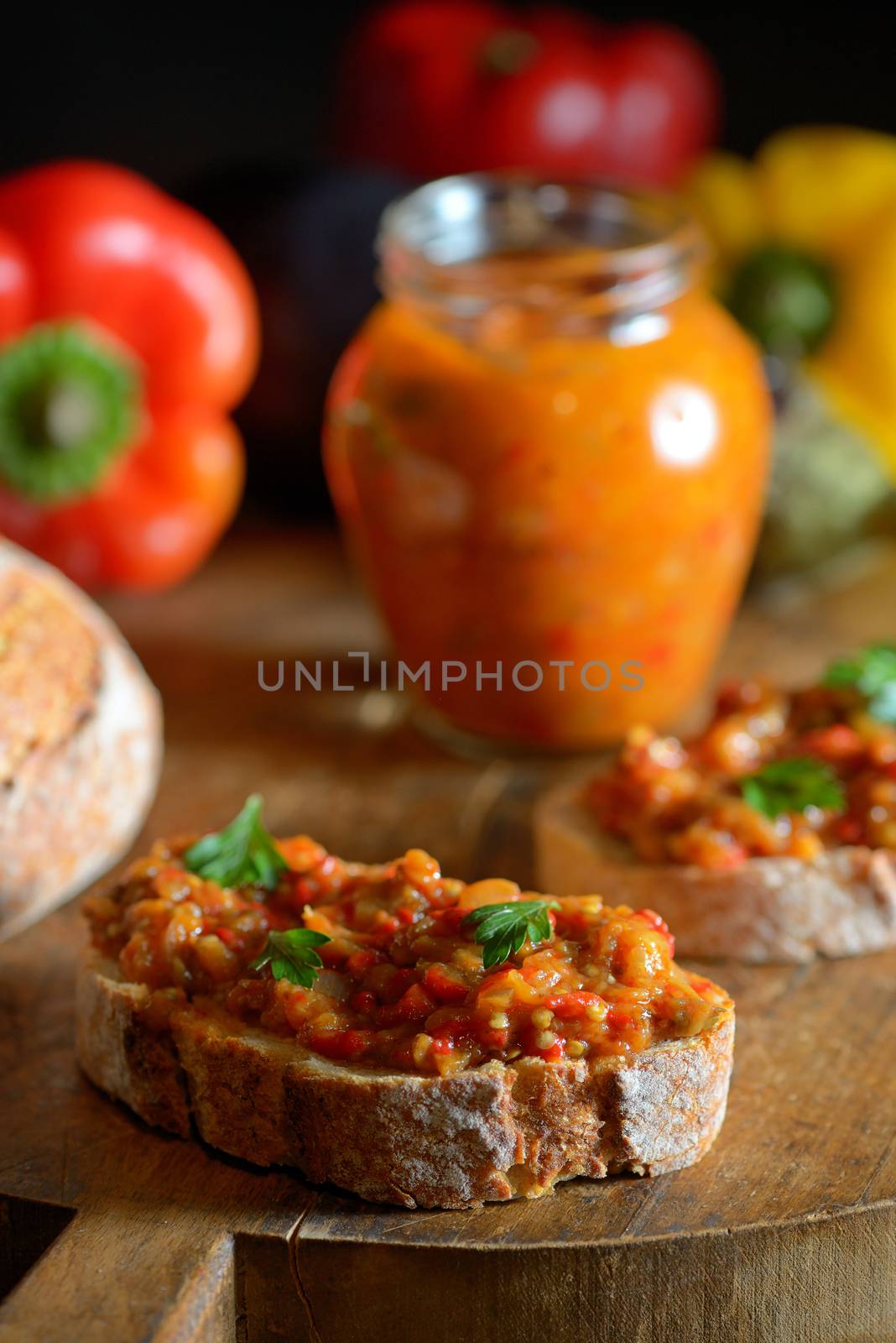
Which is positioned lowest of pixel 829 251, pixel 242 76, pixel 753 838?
pixel 242 76

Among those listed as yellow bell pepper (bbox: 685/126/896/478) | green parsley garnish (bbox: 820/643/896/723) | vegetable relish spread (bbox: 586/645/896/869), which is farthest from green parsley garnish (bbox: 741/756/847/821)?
yellow bell pepper (bbox: 685/126/896/478)

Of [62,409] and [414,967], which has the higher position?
[414,967]

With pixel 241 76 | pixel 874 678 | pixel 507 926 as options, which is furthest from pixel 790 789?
pixel 241 76

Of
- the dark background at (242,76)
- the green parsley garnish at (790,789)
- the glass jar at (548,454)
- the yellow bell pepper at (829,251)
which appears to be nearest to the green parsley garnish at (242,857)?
the green parsley garnish at (790,789)

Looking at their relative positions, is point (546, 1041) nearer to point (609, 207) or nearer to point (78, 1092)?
point (78, 1092)

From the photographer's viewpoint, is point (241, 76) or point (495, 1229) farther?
point (241, 76)

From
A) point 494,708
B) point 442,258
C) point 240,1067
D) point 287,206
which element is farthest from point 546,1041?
point 287,206

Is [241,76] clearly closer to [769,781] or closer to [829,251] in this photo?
[829,251]
